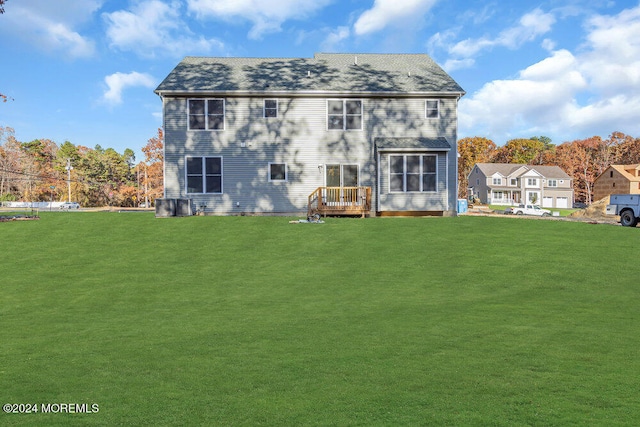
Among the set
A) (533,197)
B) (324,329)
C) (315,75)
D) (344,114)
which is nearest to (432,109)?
(344,114)

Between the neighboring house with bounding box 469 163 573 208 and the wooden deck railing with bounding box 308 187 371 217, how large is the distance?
3014 inches

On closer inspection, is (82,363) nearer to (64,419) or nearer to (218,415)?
(64,419)

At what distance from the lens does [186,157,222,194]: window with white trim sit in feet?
93.5

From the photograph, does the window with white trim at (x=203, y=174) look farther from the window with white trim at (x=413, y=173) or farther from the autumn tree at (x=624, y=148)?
the autumn tree at (x=624, y=148)

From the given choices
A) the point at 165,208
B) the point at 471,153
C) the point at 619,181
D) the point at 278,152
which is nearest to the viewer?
the point at 165,208

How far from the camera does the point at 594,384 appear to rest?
5.71 m

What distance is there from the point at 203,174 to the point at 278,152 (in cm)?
447

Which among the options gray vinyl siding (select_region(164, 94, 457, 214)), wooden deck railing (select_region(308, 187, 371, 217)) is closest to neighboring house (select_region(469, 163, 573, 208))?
gray vinyl siding (select_region(164, 94, 457, 214))

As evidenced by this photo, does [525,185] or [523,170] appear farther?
[523,170]

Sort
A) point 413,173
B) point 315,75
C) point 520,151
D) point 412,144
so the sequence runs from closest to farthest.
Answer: point 412,144, point 413,173, point 315,75, point 520,151

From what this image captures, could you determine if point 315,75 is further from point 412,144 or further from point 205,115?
point 412,144

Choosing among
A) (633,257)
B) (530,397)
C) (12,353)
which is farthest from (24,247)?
(633,257)

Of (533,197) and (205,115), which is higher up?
(205,115)

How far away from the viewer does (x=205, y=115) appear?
93.5 ft
